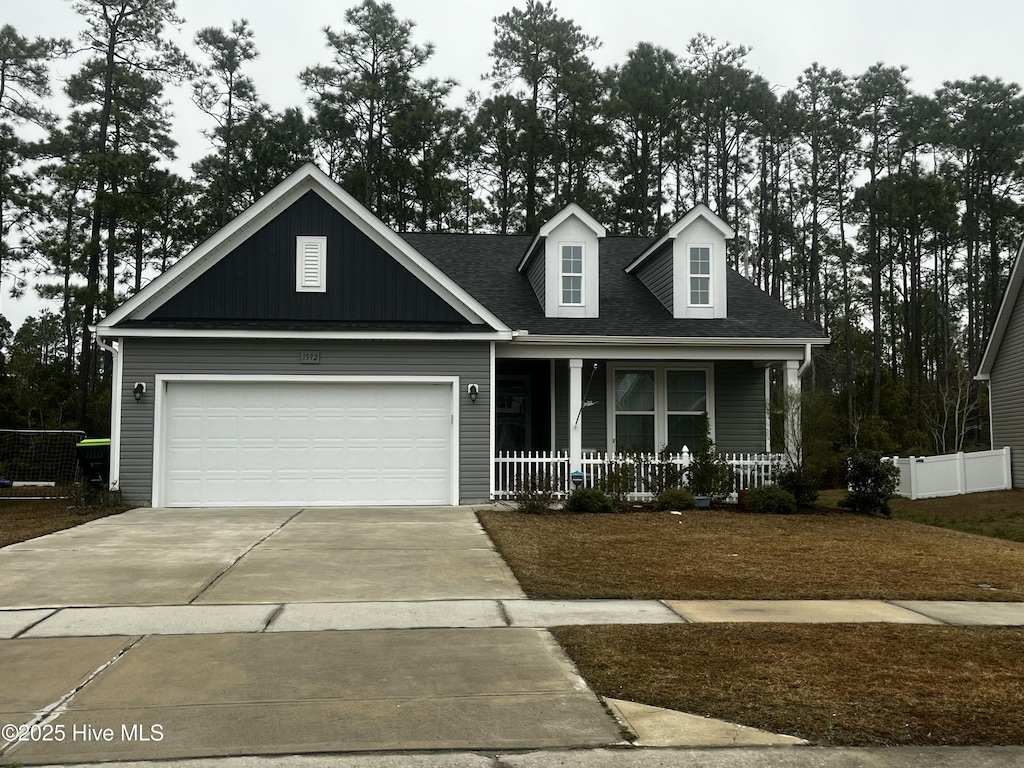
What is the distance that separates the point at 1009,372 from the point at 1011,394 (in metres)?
0.64

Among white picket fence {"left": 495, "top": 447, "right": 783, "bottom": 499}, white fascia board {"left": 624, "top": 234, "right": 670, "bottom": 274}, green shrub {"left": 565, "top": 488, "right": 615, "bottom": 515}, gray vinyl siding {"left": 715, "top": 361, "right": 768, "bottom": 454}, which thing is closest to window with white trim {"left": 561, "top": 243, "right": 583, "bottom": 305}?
white fascia board {"left": 624, "top": 234, "right": 670, "bottom": 274}

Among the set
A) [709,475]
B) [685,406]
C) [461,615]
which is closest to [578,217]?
[685,406]

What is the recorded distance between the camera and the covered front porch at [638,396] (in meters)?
16.5

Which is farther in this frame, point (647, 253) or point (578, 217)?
point (647, 253)

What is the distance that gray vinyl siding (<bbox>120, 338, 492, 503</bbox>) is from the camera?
14.5 meters

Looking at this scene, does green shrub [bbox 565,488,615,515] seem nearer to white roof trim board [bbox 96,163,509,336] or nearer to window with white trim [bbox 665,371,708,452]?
white roof trim board [bbox 96,163,509,336]

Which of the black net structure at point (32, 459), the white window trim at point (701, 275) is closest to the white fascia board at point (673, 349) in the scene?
the white window trim at point (701, 275)

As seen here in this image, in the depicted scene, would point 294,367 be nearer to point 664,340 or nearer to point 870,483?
point 664,340

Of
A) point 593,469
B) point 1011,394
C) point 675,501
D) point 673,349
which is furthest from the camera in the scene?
point 1011,394

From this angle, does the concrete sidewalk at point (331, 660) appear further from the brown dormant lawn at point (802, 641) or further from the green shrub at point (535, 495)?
the green shrub at point (535, 495)

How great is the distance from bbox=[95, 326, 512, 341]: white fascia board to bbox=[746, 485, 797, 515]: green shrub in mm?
5094

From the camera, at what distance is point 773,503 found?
48.0 feet

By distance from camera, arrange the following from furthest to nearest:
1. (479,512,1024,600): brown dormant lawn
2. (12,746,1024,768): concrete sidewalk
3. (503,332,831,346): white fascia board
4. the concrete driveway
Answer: (503,332,831,346): white fascia board
(479,512,1024,600): brown dormant lawn
the concrete driveway
(12,746,1024,768): concrete sidewalk

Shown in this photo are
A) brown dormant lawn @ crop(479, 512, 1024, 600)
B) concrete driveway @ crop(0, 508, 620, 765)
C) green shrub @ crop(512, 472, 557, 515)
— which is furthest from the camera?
green shrub @ crop(512, 472, 557, 515)
